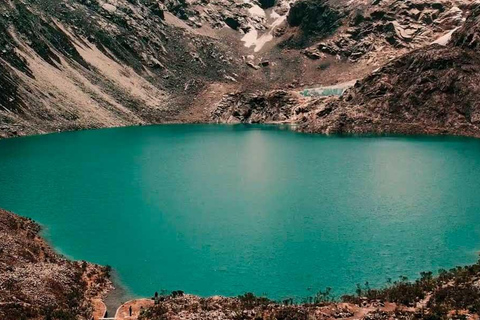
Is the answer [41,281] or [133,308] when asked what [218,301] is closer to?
[133,308]

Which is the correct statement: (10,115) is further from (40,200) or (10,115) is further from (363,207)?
(363,207)

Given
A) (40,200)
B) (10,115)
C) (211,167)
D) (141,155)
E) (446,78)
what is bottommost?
(40,200)

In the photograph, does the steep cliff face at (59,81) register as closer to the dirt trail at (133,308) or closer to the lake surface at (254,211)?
the lake surface at (254,211)

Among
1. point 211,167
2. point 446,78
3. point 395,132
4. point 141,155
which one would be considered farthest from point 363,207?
point 446,78

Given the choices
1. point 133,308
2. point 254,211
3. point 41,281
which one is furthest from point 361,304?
point 254,211

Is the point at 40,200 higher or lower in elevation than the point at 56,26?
lower

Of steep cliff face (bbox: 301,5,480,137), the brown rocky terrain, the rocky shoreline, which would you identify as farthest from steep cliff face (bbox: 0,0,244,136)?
the rocky shoreline

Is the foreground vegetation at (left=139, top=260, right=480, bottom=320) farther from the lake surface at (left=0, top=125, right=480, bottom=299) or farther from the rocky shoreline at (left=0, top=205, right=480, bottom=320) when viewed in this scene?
the lake surface at (left=0, top=125, right=480, bottom=299)
